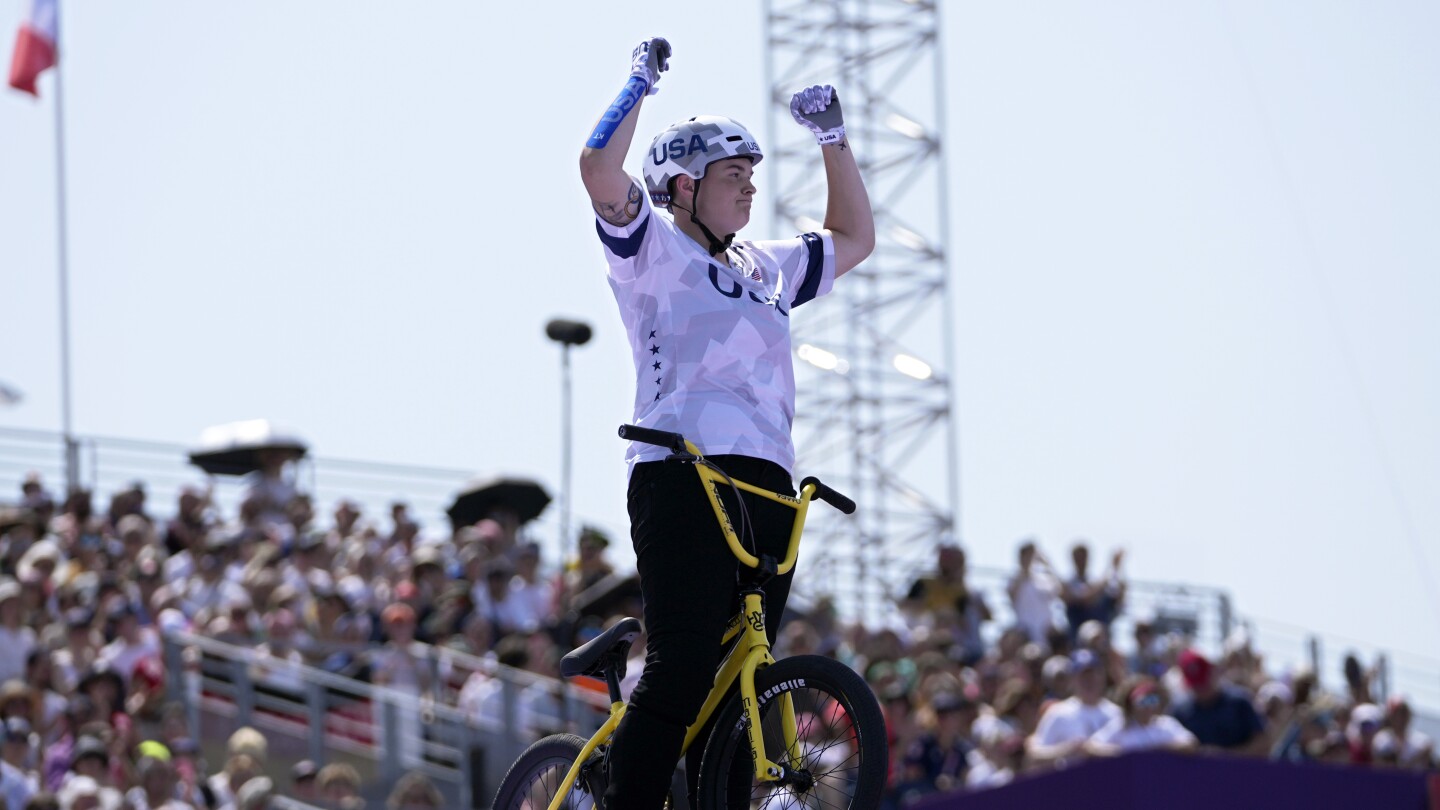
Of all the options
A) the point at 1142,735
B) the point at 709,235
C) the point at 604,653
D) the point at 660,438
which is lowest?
the point at 1142,735

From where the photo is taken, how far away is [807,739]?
595 cm

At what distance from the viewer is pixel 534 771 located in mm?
6578

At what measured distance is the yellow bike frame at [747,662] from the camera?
Result: 589 centimetres

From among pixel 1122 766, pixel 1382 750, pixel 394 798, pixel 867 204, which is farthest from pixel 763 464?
pixel 1382 750

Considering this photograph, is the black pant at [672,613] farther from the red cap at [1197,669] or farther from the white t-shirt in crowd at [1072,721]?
the red cap at [1197,669]

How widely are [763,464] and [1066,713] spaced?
22.5 feet

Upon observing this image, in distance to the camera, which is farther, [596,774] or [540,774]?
[540,774]

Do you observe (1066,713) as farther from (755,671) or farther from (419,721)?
(755,671)

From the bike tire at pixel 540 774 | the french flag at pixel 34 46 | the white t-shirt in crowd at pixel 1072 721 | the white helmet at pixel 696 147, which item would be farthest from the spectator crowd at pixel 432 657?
the french flag at pixel 34 46

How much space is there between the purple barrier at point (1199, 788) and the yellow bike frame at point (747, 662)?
443 centimetres

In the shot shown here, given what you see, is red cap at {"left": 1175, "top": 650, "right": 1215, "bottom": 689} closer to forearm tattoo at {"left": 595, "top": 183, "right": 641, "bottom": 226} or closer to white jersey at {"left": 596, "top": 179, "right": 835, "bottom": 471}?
A: white jersey at {"left": 596, "top": 179, "right": 835, "bottom": 471}

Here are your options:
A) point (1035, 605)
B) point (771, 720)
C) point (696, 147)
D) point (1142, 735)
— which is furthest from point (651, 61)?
point (1035, 605)

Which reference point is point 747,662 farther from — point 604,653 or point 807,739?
point 604,653

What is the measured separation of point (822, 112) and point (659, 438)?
1339mm
